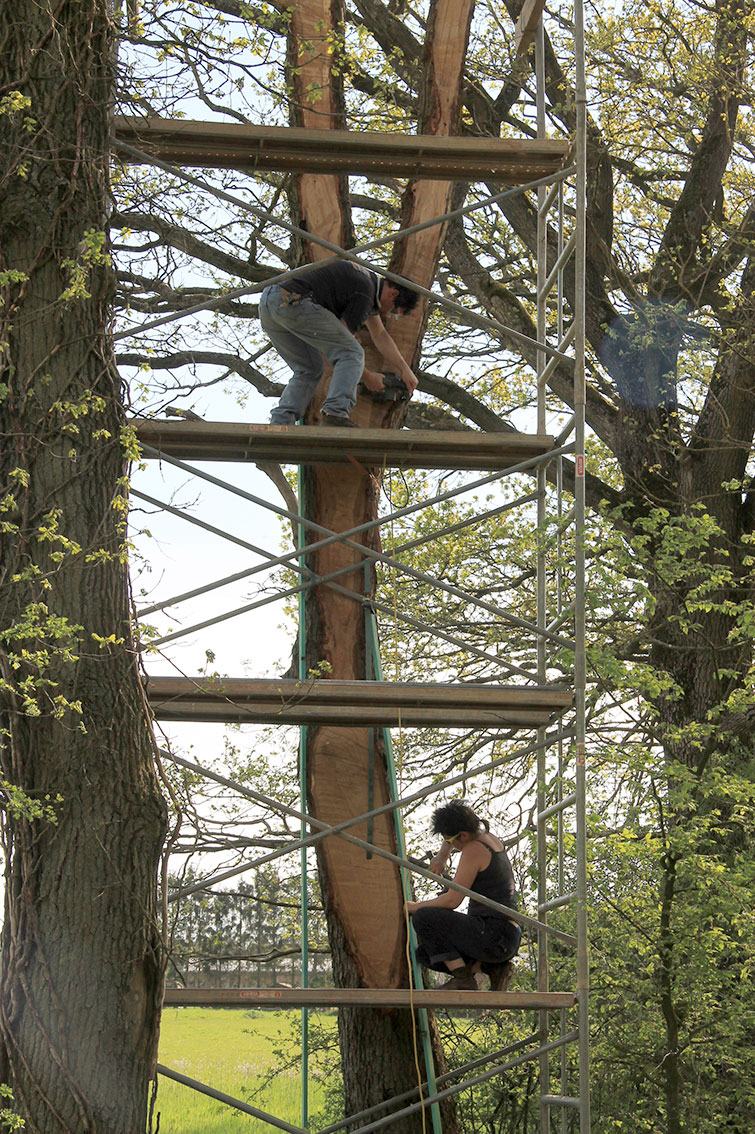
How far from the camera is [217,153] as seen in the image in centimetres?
654

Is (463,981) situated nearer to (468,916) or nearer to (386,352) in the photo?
(468,916)

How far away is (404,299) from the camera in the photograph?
7.21 m

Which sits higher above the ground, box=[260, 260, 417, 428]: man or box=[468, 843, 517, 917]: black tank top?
box=[260, 260, 417, 428]: man

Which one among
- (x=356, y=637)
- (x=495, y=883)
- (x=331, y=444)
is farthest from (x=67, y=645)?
(x=356, y=637)

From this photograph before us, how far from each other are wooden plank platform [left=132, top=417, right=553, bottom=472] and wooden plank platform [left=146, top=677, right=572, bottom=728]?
3.79ft

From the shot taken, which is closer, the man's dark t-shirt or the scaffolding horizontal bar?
the scaffolding horizontal bar

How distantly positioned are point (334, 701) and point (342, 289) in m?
2.09

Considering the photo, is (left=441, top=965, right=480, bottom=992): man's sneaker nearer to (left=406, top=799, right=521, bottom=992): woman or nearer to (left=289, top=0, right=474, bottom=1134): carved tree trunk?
(left=406, top=799, right=521, bottom=992): woman

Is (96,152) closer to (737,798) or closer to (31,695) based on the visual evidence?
(31,695)

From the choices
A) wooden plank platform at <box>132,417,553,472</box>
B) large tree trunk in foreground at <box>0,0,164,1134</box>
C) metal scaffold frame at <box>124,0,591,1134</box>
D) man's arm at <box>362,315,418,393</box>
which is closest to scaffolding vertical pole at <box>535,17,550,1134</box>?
metal scaffold frame at <box>124,0,591,1134</box>

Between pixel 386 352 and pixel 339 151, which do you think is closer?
pixel 339 151

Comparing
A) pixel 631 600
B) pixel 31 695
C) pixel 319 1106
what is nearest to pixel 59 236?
pixel 31 695

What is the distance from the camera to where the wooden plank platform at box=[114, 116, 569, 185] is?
20.7 feet

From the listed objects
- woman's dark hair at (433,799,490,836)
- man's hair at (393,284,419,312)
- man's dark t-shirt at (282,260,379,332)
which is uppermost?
man's hair at (393,284,419,312)
